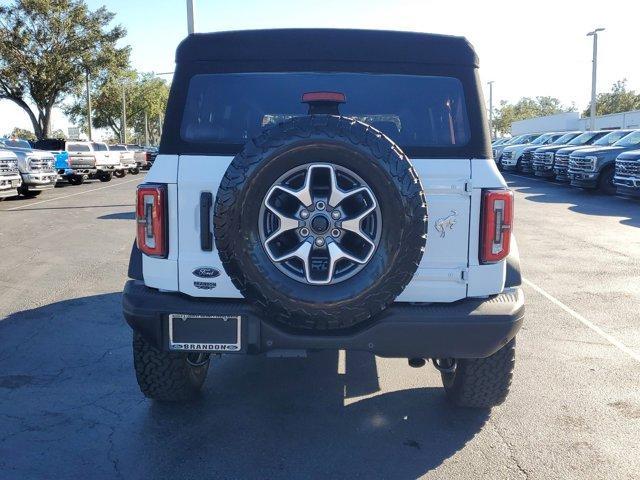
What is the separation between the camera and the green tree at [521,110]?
112m

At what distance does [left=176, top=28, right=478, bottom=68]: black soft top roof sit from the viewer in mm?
3406

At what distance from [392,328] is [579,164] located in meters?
17.3

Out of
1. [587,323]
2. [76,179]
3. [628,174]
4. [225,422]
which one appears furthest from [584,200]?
[76,179]

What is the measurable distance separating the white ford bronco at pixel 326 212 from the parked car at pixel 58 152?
2141 centimetres

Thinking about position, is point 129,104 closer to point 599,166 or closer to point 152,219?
point 599,166

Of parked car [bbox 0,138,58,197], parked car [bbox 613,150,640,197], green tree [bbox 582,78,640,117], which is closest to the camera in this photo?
parked car [bbox 613,150,640,197]

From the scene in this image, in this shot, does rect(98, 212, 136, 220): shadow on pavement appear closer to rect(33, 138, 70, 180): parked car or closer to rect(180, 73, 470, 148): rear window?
rect(33, 138, 70, 180): parked car

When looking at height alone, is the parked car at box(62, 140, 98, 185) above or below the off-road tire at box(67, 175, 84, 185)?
above

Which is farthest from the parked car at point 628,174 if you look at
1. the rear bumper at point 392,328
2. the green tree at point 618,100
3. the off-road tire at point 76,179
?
the green tree at point 618,100

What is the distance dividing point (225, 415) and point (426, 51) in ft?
7.63

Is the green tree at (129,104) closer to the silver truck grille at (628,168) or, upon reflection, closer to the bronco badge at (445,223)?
the silver truck grille at (628,168)

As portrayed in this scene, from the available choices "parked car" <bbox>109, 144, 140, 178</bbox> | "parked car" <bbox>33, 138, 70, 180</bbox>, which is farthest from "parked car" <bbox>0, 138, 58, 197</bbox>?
"parked car" <bbox>109, 144, 140, 178</bbox>

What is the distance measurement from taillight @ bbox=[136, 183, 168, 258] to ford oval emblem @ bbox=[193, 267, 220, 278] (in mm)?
196

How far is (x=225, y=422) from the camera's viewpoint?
376cm
